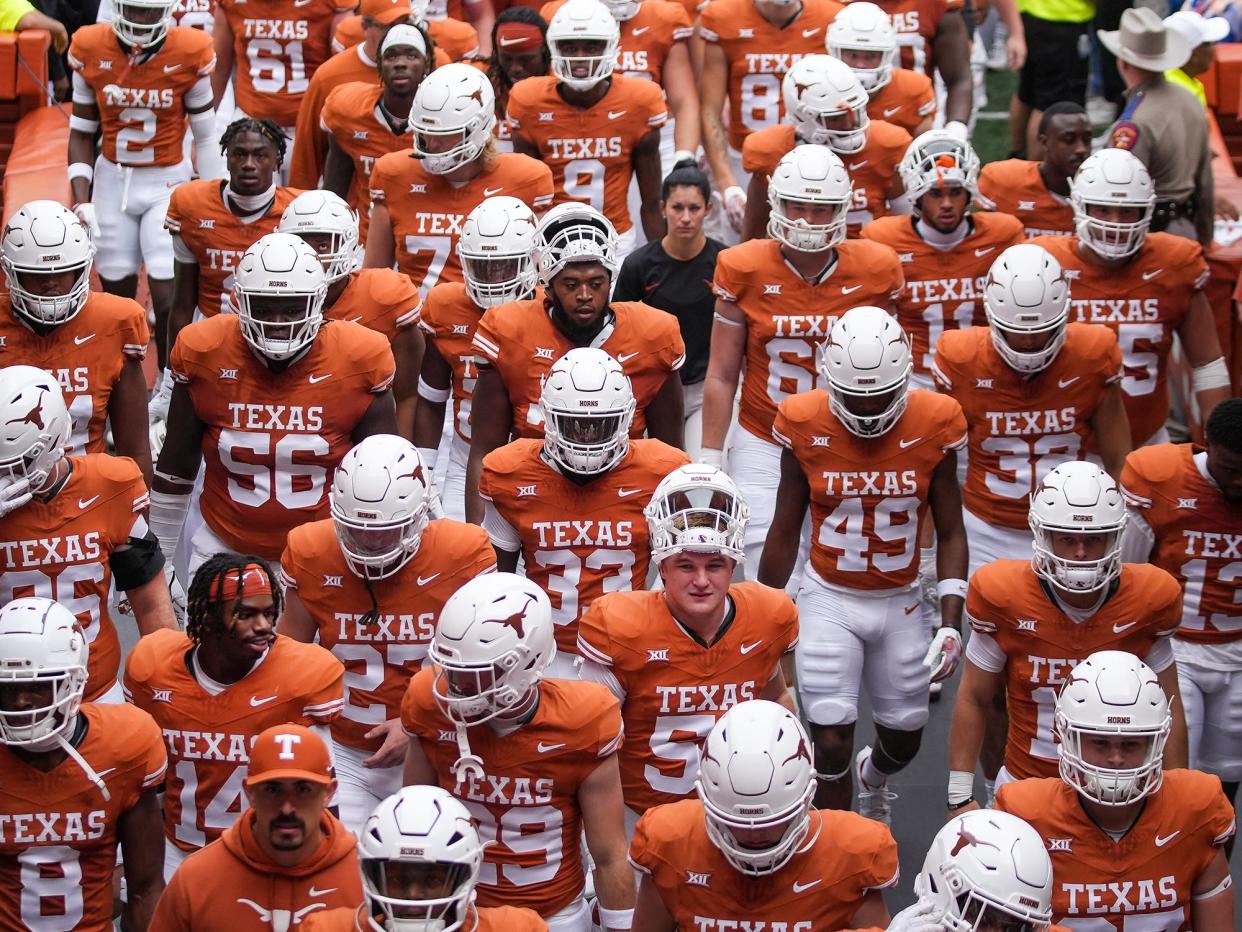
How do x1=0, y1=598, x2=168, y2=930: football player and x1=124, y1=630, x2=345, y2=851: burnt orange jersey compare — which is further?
x1=124, y1=630, x2=345, y2=851: burnt orange jersey

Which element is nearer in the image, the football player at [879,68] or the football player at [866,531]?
the football player at [866,531]

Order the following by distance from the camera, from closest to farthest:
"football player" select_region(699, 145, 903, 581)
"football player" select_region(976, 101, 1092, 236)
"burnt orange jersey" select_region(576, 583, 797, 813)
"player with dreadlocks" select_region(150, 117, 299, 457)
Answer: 1. "burnt orange jersey" select_region(576, 583, 797, 813)
2. "football player" select_region(699, 145, 903, 581)
3. "player with dreadlocks" select_region(150, 117, 299, 457)
4. "football player" select_region(976, 101, 1092, 236)

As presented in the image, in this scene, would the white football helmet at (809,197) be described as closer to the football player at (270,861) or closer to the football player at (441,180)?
the football player at (441,180)

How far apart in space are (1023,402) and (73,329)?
11.0 feet

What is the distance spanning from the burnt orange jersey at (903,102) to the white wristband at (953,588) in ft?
11.0

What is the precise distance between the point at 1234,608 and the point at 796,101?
3.12m

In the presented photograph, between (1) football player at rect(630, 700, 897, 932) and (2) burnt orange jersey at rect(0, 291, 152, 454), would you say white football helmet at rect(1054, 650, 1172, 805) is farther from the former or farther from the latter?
(2) burnt orange jersey at rect(0, 291, 152, 454)

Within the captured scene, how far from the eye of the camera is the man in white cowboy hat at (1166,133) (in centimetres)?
933

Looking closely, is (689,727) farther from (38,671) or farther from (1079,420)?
(1079,420)

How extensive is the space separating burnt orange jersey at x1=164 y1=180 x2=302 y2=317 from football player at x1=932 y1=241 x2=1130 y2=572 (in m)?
2.76

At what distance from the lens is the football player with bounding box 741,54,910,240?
9.28 metres

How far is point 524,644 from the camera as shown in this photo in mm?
5715

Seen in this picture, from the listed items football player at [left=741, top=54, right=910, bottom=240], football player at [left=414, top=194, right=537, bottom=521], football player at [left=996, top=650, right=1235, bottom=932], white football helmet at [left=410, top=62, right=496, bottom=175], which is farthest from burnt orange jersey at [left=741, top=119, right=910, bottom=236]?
football player at [left=996, top=650, right=1235, bottom=932]

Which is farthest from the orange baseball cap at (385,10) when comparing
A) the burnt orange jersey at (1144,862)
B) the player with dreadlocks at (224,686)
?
the burnt orange jersey at (1144,862)
